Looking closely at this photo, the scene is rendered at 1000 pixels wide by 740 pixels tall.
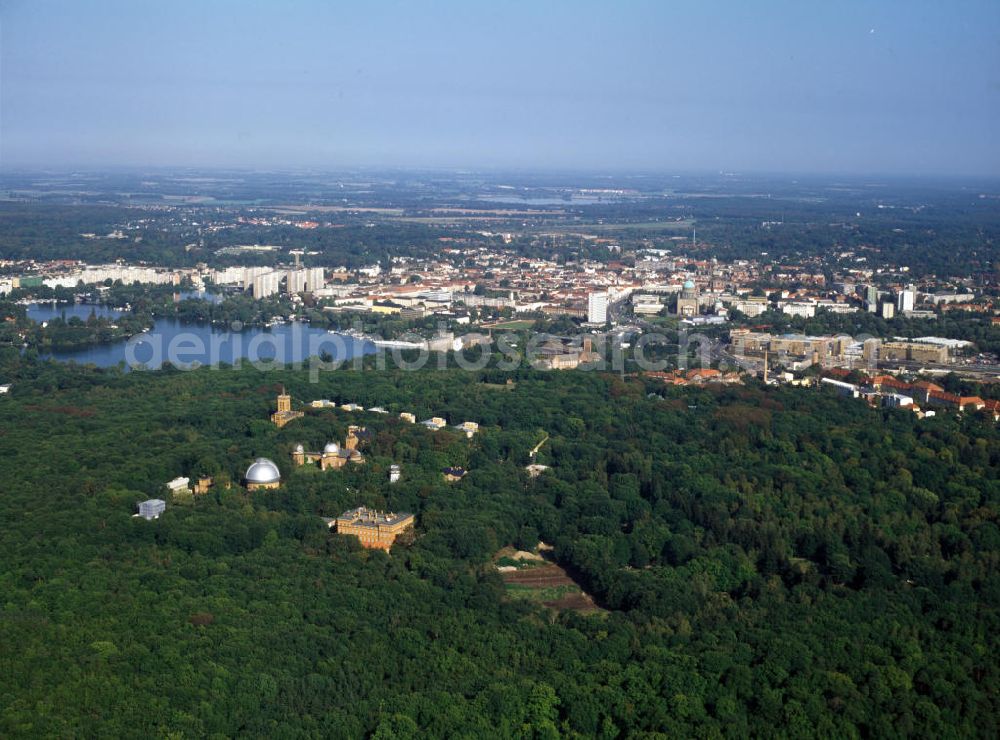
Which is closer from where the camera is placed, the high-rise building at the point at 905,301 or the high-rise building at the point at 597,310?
the high-rise building at the point at 597,310

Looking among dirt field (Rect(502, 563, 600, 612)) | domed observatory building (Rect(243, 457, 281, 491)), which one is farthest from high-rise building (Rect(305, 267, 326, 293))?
dirt field (Rect(502, 563, 600, 612))

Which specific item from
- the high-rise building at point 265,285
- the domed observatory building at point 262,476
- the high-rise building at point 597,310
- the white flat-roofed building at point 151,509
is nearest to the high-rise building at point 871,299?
the high-rise building at point 597,310

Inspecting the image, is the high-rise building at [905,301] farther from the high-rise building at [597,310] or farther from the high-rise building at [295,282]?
the high-rise building at [295,282]

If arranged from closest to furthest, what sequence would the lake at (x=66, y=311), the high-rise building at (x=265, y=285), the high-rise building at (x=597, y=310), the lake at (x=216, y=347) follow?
the lake at (x=216, y=347) < the high-rise building at (x=597, y=310) < the lake at (x=66, y=311) < the high-rise building at (x=265, y=285)

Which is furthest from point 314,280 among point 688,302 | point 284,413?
point 284,413

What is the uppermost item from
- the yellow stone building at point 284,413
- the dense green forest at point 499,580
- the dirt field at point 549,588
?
the yellow stone building at point 284,413

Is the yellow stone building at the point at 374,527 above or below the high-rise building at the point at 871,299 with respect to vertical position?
below
